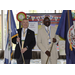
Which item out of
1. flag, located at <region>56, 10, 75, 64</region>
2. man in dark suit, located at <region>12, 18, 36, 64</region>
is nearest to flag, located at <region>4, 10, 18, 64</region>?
man in dark suit, located at <region>12, 18, 36, 64</region>

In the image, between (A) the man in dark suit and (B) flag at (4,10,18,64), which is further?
(B) flag at (4,10,18,64)

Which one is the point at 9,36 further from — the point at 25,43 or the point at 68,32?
the point at 68,32

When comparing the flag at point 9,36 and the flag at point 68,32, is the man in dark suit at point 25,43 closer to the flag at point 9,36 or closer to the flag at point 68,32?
the flag at point 9,36

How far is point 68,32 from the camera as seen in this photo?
239 cm

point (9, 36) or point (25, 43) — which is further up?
point (9, 36)

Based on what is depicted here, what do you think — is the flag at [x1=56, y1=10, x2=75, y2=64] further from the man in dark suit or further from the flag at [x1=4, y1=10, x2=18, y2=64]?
the flag at [x1=4, y1=10, x2=18, y2=64]

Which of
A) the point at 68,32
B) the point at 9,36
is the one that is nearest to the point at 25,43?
the point at 9,36

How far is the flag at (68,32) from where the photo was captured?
236cm

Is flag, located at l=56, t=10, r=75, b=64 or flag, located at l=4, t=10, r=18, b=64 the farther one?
flag, located at l=4, t=10, r=18, b=64

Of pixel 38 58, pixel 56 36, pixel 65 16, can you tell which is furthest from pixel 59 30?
pixel 38 58

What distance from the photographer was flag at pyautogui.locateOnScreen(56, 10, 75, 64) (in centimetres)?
236

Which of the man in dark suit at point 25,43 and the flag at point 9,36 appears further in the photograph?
the flag at point 9,36

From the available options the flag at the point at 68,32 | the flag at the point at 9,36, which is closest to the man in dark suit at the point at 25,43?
the flag at the point at 9,36

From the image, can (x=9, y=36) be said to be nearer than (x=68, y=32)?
No
